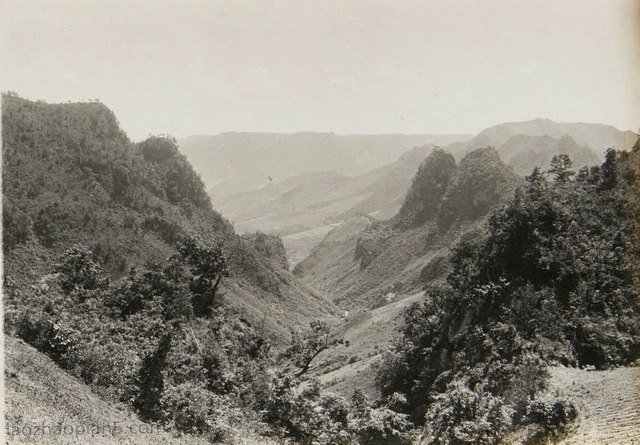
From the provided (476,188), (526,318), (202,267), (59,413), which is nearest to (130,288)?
(202,267)

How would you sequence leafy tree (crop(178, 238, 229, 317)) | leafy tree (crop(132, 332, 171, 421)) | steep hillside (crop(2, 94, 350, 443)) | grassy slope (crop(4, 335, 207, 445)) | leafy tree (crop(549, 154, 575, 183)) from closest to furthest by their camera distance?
grassy slope (crop(4, 335, 207, 445)) < leafy tree (crop(132, 332, 171, 421)) < steep hillside (crop(2, 94, 350, 443)) < leafy tree (crop(178, 238, 229, 317)) < leafy tree (crop(549, 154, 575, 183))

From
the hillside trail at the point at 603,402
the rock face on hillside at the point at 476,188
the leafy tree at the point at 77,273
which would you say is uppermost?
the rock face on hillside at the point at 476,188

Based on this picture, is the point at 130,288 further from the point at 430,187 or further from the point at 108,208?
the point at 430,187

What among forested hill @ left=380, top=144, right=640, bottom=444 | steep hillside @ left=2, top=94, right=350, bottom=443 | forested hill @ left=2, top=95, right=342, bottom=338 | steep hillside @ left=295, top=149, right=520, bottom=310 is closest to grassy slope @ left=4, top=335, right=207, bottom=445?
steep hillside @ left=2, top=94, right=350, bottom=443

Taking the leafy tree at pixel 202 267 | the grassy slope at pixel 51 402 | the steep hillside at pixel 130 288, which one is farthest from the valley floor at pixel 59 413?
the leafy tree at pixel 202 267

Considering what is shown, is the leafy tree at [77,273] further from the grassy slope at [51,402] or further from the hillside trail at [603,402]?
the hillside trail at [603,402]

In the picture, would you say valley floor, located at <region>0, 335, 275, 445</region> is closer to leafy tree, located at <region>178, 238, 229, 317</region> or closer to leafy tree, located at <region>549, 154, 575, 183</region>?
leafy tree, located at <region>178, 238, 229, 317</region>

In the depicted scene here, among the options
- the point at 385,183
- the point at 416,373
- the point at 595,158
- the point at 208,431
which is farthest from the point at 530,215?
the point at 385,183
